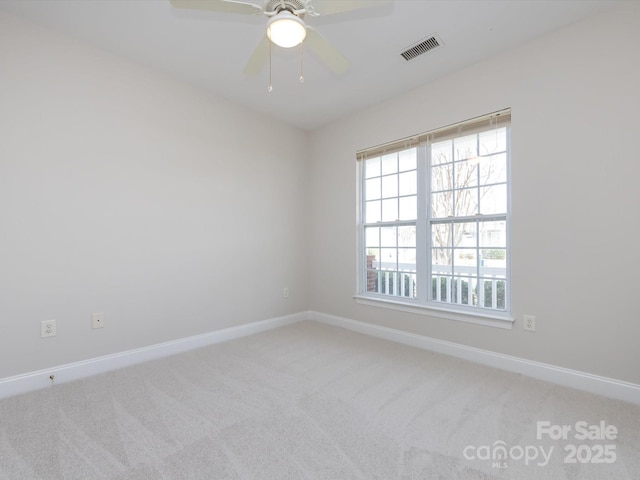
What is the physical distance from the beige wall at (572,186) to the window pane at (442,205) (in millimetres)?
591

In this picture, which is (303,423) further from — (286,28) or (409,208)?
(409,208)

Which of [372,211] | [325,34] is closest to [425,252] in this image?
[372,211]

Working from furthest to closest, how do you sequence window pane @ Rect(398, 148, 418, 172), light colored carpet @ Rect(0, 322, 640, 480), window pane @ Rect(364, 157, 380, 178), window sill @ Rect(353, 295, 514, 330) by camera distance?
window pane @ Rect(364, 157, 380, 178) < window pane @ Rect(398, 148, 418, 172) < window sill @ Rect(353, 295, 514, 330) < light colored carpet @ Rect(0, 322, 640, 480)

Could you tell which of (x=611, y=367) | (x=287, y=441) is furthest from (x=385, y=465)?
(x=611, y=367)

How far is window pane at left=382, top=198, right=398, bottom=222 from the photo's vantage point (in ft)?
11.5

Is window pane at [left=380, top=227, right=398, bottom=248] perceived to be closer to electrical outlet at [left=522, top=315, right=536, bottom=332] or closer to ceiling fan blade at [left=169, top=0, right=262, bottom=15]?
electrical outlet at [left=522, top=315, right=536, bottom=332]

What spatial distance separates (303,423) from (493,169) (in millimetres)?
2624

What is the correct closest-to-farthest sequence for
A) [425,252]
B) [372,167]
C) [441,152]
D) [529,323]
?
[529,323] → [441,152] → [425,252] → [372,167]

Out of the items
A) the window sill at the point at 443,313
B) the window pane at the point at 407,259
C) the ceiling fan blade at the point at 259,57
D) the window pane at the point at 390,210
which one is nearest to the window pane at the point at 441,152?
the window pane at the point at 390,210

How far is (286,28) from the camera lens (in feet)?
4.99

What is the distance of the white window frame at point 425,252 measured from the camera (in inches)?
105

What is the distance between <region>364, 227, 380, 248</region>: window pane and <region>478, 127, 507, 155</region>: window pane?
1409 millimetres

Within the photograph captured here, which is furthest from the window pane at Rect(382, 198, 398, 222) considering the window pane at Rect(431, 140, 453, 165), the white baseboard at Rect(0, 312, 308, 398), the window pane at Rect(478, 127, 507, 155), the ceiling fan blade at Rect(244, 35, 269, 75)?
the ceiling fan blade at Rect(244, 35, 269, 75)

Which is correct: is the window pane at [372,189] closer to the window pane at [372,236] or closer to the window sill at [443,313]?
the window pane at [372,236]
